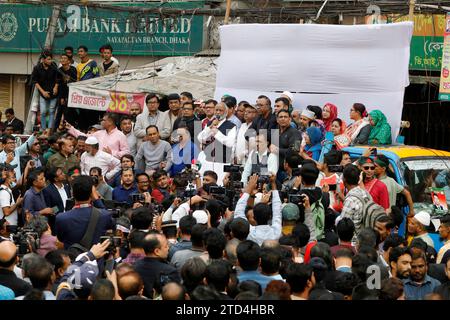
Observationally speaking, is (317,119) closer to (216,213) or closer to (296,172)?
(296,172)

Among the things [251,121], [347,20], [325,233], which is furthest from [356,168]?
[347,20]

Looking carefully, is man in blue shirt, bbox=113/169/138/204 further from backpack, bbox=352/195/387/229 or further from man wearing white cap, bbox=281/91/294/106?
backpack, bbox=352/195/387/229

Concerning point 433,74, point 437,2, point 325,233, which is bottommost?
point 325,233

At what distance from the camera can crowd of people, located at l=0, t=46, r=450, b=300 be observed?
303 inches

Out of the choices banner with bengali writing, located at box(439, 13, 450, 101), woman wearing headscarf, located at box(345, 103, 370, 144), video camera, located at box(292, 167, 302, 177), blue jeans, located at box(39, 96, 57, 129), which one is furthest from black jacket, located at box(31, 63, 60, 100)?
video camera, located at box(292, 167, 302, 177)

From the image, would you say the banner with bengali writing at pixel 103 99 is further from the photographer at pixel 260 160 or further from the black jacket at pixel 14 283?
the black jacket at pixel 14 283

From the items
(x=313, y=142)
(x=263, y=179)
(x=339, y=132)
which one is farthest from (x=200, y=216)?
(x=339, y=132)

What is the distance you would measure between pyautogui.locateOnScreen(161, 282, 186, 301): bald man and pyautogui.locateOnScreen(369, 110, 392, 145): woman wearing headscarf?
22.7 ft

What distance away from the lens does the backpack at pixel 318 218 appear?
34.6 ft

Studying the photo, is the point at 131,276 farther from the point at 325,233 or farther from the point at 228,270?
the point at 325,233

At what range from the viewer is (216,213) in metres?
10.3

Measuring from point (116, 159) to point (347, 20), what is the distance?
8240mm

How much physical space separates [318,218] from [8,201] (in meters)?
4.30

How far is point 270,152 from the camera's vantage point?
12781 mm
